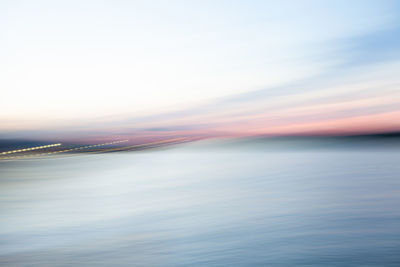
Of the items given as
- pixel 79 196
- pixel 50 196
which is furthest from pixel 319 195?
pixel 50 196

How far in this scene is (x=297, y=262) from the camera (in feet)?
11.6

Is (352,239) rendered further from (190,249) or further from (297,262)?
(190,249)

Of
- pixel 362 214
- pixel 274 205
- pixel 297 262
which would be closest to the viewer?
pixel 297 262

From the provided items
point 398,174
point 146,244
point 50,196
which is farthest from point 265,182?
point 146,244

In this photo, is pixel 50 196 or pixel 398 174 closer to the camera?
pixel 50 196

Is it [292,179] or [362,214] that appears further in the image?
[292,179]

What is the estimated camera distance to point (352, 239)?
4.26m

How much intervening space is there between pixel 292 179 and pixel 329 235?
5.86 meters

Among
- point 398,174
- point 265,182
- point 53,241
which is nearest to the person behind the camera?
point 53,241

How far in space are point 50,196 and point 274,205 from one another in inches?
194

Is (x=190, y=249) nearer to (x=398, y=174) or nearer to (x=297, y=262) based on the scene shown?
(x=297, y=262)

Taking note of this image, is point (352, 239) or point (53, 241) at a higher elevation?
point (53, 241)

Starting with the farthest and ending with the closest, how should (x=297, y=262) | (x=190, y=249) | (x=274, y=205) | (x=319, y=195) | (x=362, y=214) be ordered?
(x=319, y=195)
(x=274, y=205)
(x=362, y=214)
(x=190, y=249)
(x=297, y=262)

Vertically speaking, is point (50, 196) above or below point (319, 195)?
above
